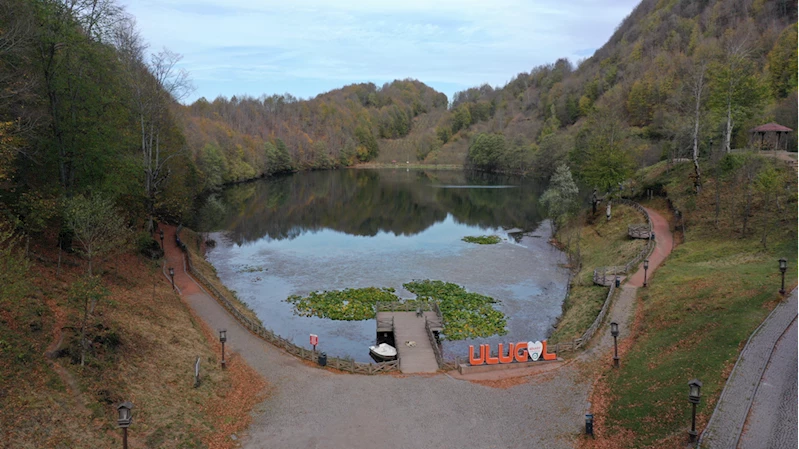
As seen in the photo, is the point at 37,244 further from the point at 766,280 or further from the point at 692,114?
the point at 692,114

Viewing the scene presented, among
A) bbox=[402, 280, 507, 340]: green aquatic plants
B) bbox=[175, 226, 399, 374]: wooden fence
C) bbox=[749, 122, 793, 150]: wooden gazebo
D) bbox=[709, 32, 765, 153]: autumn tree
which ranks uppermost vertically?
bbox=[709, 32, 765, 153]: autumn tree

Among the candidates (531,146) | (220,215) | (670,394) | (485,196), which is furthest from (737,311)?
(531,146)

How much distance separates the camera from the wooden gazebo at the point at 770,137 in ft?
194

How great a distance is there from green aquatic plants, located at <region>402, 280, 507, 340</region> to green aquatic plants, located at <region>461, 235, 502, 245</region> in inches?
827

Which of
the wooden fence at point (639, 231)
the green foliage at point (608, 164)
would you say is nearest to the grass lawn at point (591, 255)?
the wooden fence at point (639, 231)

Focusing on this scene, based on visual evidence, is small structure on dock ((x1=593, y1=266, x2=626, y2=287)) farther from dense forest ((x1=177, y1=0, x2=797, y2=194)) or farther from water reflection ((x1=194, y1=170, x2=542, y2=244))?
water reflection ((x1=194, y1=170, x2=542, y2=244))

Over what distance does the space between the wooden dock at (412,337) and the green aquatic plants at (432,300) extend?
259cm

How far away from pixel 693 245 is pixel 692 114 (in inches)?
Result: 1649

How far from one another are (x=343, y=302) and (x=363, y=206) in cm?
6179

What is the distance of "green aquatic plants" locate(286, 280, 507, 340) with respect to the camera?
127 ft

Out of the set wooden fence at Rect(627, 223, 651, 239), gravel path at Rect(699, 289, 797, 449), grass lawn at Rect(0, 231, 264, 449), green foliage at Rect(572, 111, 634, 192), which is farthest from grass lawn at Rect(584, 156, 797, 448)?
green foliage at Rect(572, 111, 634, 192)

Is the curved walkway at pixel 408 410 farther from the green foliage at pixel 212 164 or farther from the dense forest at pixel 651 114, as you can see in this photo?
the green foliage at pixel 212 164

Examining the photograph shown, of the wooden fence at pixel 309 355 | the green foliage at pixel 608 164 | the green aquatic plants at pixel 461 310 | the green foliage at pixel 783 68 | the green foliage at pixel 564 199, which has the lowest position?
the green aquatic plants at pixel 461 310

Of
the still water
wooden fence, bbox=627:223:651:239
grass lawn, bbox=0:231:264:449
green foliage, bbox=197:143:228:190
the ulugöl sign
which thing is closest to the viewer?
grass lawn, bbox=0:231:264:449
